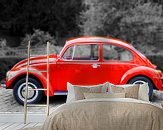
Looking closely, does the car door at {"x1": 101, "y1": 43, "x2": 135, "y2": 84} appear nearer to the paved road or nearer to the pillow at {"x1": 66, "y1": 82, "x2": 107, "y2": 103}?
the paved road

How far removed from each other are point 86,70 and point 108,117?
89.1 inches

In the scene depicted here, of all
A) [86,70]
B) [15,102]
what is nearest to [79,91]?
[86,70]

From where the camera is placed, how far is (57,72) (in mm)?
4680

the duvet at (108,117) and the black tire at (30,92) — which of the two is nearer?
the duvet at (108,117)

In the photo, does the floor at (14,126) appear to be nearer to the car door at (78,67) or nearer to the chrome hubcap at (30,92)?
Answer: the chrome hubcap at (30,92)

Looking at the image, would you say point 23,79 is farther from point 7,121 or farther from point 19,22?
point 19,22

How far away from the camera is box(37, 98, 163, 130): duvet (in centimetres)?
236

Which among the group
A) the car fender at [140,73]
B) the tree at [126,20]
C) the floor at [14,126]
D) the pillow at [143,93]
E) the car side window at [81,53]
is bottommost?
the floor at [14,126]

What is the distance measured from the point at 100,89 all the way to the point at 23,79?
2022 millimetres

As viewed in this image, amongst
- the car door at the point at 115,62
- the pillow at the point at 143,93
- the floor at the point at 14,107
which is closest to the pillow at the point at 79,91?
the pillow at the point at 143,93

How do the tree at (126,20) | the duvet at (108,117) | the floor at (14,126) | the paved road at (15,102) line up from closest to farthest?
the duvet at (108,117) < the floor at (14,126) < the paved road at (15,102) < the tree at (126,20)

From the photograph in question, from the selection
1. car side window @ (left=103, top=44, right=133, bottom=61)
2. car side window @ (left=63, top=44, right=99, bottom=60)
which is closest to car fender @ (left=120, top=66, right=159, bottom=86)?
car side window @ (left=103, top=44, right=133, bottom=61)

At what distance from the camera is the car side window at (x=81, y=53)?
186 inches

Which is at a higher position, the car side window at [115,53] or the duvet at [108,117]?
the car side window at [115,53]
